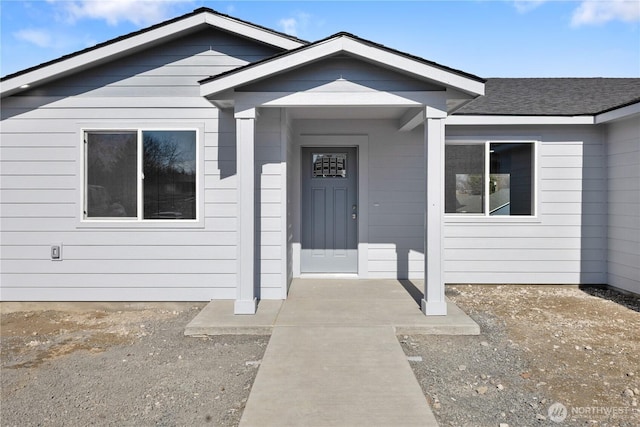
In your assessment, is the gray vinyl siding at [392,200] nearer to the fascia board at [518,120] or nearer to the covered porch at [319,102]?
the fascia board at [518,120]

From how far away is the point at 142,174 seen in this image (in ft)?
16.5

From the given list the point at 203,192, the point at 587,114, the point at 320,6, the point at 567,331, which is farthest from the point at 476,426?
the point at 320,6

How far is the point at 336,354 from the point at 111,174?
12.7ft

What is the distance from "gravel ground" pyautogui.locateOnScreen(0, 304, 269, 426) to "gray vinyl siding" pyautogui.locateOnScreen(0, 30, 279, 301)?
0.63 m

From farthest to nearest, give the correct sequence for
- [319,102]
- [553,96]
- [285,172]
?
[553,96] → [285,172] → [319,102]

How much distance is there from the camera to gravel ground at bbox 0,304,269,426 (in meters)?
2.53

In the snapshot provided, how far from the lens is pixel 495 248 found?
6.08 metres

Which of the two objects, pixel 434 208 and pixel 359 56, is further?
pixel 434 208

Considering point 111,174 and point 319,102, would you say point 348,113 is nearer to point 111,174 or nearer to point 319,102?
point 319,102

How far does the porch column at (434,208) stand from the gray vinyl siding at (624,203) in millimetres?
3250

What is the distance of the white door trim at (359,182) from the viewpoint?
6.05 meters

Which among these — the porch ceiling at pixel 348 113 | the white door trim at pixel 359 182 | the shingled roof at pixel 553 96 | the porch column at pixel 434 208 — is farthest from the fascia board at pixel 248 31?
the shingled roof at pixel 553 96

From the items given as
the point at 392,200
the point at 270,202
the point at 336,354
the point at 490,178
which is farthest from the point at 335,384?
the point at 490,178

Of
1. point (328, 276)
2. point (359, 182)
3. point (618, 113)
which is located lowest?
point (328, 276)
